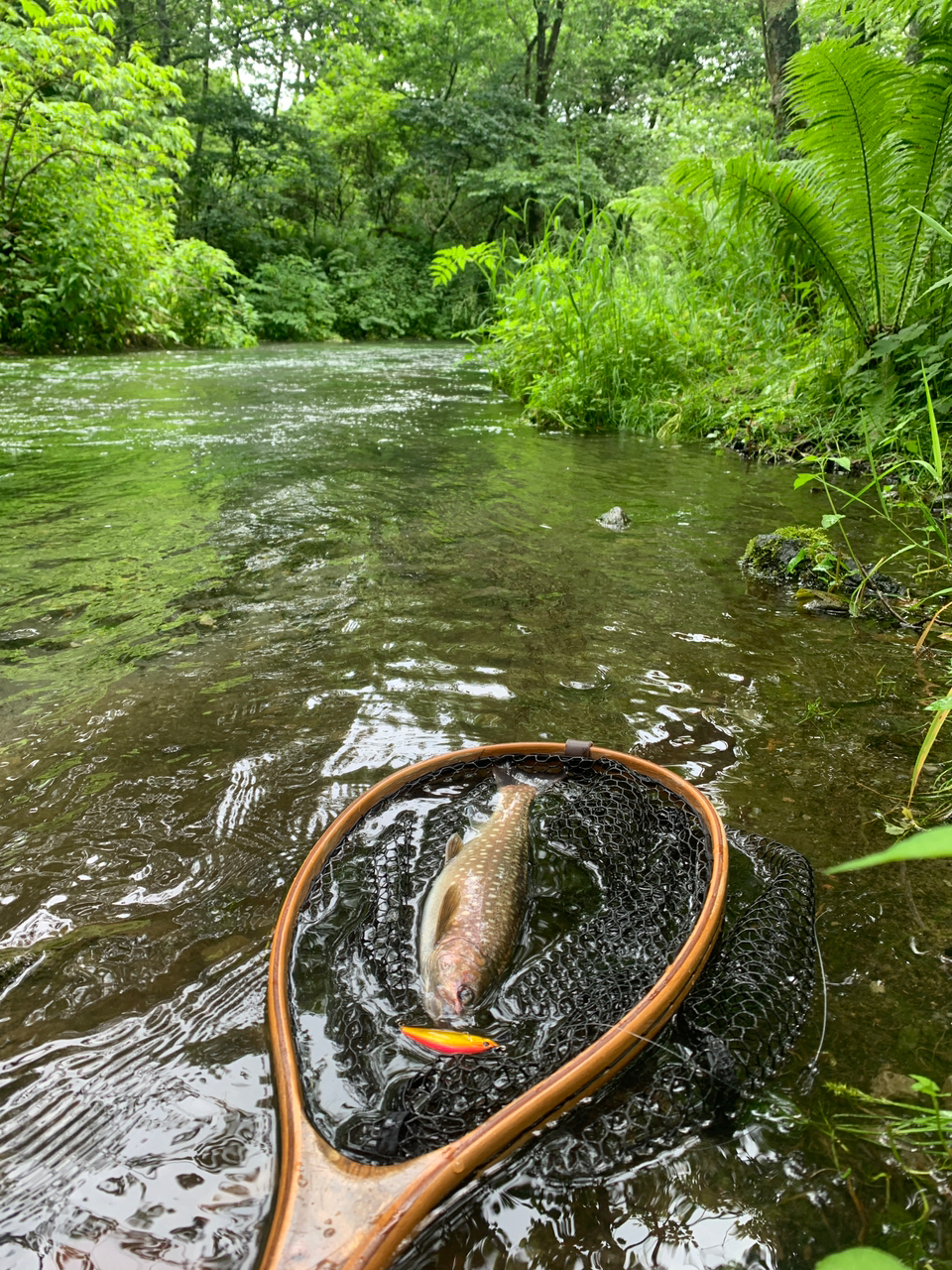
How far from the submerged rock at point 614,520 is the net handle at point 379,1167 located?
139 inches

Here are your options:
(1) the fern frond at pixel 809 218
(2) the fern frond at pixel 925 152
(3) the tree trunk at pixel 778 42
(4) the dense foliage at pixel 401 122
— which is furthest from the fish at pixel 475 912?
(4) the dense foliage at pixel 401 122

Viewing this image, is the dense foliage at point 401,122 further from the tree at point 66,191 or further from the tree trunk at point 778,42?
the tree trunk at point 778,42

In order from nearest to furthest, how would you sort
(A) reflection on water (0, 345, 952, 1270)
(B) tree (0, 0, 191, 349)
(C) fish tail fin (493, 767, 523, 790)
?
(A) reflection on water (0, 345, 952, 1270), (C) fish tail fin (493, 767, 523, 790), (B) tree (0, 0, 191, 349)

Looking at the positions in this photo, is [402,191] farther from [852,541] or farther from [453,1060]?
[453,1060]

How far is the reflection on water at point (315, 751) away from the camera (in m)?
1.19

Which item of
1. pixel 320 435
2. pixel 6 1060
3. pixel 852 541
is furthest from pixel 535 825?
pixel 320 435

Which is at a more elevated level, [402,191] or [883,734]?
[402,191]

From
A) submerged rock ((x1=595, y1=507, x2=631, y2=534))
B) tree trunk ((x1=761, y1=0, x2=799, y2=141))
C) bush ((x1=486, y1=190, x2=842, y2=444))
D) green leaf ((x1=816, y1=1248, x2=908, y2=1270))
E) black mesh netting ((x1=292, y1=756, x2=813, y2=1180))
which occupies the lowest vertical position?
black mesh netting ((x1=292, y1=756, x2=813, y2=1180))

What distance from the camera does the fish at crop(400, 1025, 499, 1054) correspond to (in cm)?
136

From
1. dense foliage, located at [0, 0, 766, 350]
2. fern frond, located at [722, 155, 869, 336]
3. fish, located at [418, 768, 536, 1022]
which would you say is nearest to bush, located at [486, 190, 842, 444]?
fern frond, located at [722, 155, 869, 336]

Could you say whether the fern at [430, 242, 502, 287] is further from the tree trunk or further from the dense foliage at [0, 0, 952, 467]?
the tree trunk

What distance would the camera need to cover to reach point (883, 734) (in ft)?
8.11

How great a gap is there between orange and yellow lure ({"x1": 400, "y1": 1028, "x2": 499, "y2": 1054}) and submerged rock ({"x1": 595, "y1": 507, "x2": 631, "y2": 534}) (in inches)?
148

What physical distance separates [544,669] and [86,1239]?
220 centimetres
